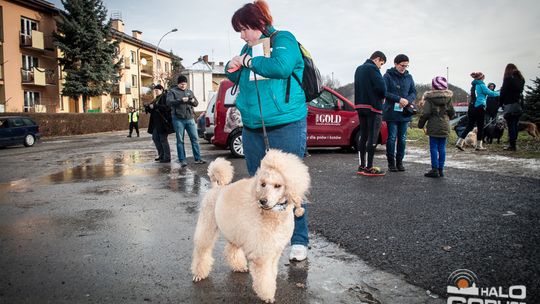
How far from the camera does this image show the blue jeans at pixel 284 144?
3260 millimetres

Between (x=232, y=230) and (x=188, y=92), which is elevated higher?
(x=188, y=92)

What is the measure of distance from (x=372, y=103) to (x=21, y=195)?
259 inches

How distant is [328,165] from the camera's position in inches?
354

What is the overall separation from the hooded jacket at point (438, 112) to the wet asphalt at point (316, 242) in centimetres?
93

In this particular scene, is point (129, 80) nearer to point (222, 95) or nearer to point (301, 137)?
point (222, 95)

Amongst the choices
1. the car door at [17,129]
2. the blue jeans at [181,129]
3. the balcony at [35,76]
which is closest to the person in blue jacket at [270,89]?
the blue jeans at [181,129]

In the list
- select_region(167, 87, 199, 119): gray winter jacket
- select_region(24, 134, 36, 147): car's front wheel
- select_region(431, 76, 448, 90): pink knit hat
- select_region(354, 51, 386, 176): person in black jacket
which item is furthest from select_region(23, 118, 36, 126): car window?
select_region(431, 76, 448, 90): pink knit hat

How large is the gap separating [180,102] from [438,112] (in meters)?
5.97

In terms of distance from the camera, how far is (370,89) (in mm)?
7227

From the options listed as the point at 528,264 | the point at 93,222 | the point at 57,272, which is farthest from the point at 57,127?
the point at 528,264

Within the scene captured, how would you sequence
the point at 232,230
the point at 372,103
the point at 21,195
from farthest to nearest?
1. the point at 372,103
2. the point at 21,195
3. the point at 232,230

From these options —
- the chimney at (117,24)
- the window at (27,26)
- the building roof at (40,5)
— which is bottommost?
the window at (27,26)

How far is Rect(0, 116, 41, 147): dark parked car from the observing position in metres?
17.6

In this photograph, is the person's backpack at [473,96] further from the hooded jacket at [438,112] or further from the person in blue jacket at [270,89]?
the person in blue jacket at [270,89]
